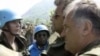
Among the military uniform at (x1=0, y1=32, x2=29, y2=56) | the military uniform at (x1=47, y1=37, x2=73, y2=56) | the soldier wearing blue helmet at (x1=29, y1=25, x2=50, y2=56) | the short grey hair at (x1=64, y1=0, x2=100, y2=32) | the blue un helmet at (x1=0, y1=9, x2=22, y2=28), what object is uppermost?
the soldier wearing blue helmet at (x1=29, y1=25, x2=50, y2=56)

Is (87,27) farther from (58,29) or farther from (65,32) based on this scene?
(58,29)

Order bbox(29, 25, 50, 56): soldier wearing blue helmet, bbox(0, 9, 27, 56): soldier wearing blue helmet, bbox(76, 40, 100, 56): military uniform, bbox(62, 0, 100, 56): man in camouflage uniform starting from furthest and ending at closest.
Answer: bbox(29, 25, 50, 56): soldier wearing blue helmet < bbox(0, 9, 27, 56): soldier wearing blue helmet < bbox(62, 0, 100, 56): man in camouflage uniform < bbox(76, 40, 100, 56): military uniform

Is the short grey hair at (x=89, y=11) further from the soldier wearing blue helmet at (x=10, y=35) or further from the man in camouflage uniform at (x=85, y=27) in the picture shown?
the soldier wearing blue helmet at (x=10, y=35)

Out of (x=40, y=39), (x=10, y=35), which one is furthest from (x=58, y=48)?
(x=40, y=39)

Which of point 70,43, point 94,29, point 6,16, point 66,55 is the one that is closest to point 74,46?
point 70,43

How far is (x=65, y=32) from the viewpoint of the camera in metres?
2.59

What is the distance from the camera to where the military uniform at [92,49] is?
6.92 feet

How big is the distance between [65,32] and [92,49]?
43 cm

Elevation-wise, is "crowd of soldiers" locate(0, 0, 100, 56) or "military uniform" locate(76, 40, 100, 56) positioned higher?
"crowd of soldiers" locate(0, 0, 100, 56)

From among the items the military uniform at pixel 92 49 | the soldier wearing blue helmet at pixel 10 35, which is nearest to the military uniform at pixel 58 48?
the soldier wearing blue helmet at pixel 10 35

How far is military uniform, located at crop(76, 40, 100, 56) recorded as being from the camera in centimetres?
211

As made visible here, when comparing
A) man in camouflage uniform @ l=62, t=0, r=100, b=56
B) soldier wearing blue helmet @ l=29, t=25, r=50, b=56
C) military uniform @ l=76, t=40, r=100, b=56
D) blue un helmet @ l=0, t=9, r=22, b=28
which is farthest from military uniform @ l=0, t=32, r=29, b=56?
military uniform @ l=76, t=40, r=100, b=56

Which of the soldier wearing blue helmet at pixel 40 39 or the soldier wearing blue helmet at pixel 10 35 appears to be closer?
the soldier wearing blue helmet at pixel 10 35

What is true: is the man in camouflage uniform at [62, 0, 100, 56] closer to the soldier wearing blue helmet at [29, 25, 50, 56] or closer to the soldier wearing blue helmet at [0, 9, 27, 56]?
the soldier wearing blue helmet at [0, 9, 27, 56]
